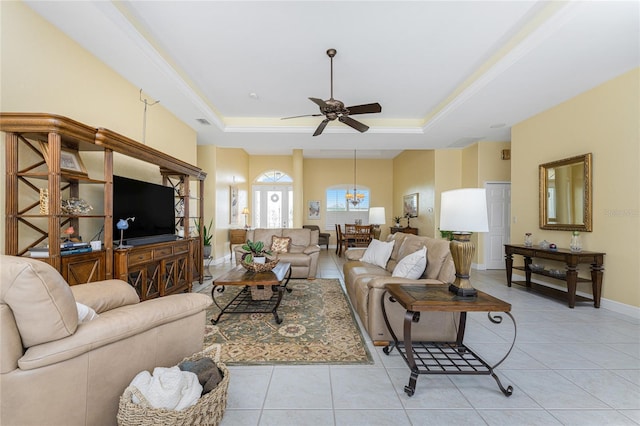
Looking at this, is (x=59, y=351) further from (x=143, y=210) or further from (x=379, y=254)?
(x=379, y=254)

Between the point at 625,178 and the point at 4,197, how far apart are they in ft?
20.2

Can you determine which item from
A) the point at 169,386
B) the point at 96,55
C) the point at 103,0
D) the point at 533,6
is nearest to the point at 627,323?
the point at 533,6

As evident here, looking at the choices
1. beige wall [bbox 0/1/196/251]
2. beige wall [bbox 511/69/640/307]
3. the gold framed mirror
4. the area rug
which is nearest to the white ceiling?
beige wall [bbox 0/1/196/251]

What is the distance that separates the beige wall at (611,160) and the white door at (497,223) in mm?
1711

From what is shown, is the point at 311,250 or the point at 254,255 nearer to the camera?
the point at 254,255

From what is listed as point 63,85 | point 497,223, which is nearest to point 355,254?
point 497,223

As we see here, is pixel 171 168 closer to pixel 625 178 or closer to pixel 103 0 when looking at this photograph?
pixel 103 0

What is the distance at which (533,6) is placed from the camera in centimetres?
243

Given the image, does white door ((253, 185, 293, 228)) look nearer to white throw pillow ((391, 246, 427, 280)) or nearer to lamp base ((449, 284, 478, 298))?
white throw pillow ((391, 246, 427, 280))

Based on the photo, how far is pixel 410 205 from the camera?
8.28m

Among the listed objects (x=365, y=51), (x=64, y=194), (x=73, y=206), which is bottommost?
(x=73, y=206)

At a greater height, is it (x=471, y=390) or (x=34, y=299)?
(x=34, y=299)

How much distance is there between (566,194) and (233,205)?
7.28m

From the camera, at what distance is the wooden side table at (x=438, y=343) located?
1.78m
